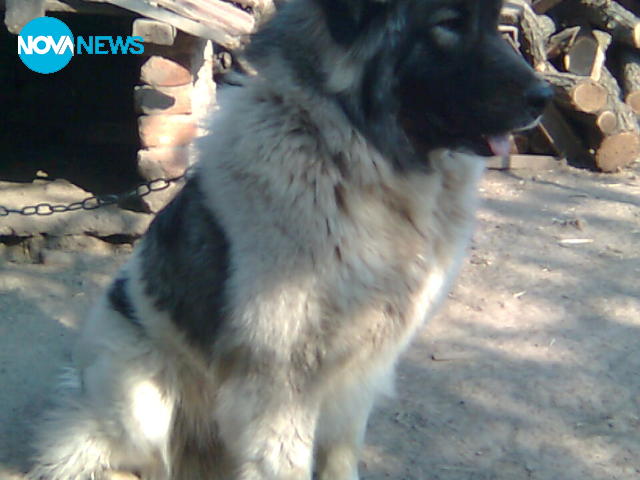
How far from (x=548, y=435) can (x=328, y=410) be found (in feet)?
3.94

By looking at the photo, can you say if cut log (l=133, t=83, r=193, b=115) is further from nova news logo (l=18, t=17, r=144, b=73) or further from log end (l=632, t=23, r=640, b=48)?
log end (l=632, t=23, r=640, b=48)

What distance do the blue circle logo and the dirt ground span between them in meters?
1.33

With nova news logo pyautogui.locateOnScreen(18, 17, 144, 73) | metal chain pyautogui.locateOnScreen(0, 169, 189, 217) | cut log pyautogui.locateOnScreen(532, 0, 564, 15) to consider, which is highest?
nova news logo pyautogui.locateOnScreen(18, 17, 144, 73)

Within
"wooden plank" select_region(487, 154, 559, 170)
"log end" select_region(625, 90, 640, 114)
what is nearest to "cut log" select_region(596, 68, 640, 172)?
"wooden plank" select_region(487, 154, 559, 170)

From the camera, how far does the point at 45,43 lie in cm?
505

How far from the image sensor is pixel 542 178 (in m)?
6.96

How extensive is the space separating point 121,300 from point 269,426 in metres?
0.77

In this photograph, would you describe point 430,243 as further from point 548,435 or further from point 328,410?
point 548,435

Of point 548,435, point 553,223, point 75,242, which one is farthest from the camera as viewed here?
point 553,223

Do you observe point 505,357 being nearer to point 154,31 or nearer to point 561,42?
point 154,31

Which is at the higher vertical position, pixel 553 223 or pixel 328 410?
pixel 328 410

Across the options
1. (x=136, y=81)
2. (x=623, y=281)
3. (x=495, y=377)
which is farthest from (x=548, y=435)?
(x=136, y=81)

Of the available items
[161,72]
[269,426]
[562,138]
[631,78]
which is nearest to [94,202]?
[161,72]

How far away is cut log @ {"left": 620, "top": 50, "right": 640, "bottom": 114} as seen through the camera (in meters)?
8.45
